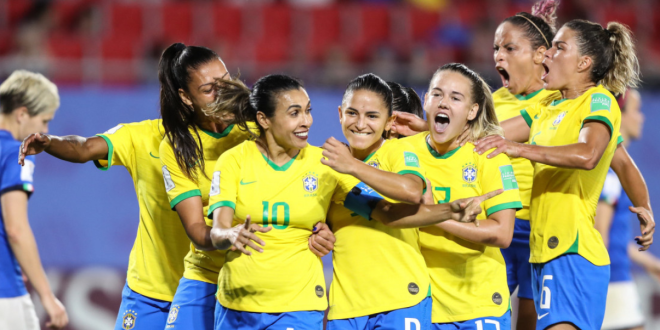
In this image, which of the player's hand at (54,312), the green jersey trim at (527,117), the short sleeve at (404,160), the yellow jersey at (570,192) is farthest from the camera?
the player's hand at (54,312)

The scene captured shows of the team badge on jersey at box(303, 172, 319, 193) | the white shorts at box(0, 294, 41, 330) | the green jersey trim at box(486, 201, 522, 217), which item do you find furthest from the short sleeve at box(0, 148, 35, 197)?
the green jersey trim at box(486, 201, 522, 217)

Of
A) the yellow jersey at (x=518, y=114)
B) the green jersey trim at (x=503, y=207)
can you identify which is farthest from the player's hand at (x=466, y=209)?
the yellow jersey at (x=518, y=114)

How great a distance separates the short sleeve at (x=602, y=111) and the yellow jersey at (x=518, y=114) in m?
0.50

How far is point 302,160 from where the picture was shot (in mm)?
3609

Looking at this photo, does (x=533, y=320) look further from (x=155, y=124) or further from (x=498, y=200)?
(x=155, y=124)

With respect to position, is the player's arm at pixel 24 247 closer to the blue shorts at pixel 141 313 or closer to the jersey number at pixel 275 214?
the blue shorts at pixel 141 313

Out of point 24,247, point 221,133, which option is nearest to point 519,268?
point 221,133

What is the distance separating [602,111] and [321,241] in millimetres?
1614

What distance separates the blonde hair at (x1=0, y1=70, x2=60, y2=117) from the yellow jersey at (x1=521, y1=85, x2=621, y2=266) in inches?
129

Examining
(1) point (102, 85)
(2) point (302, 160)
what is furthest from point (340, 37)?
(2) point (302, 160)

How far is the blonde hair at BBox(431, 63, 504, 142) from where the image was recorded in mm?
3908

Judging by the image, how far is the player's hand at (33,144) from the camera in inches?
145

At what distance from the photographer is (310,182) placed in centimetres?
354

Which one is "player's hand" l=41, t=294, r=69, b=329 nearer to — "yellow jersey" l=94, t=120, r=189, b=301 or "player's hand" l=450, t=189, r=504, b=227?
"yellow jersey" l=94, t=120, r=189, b=301
